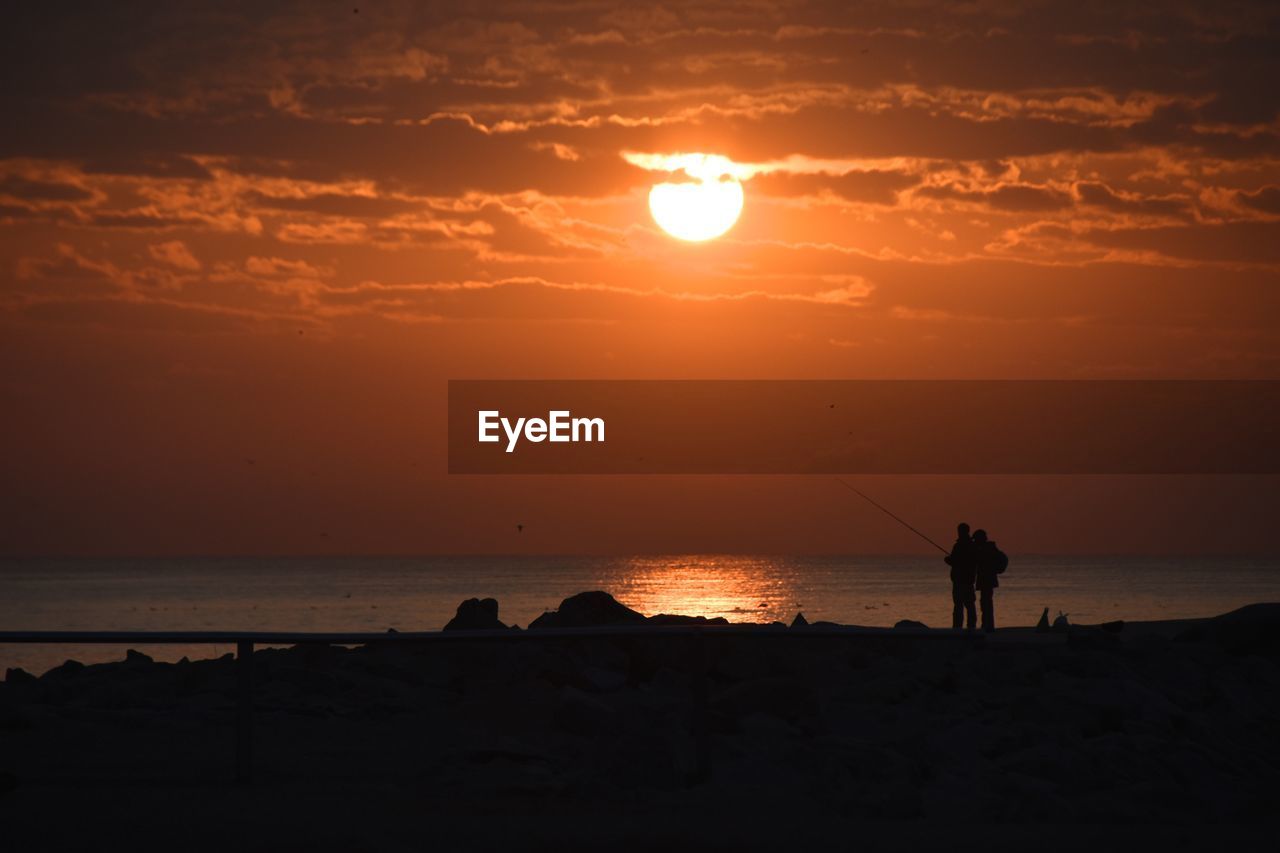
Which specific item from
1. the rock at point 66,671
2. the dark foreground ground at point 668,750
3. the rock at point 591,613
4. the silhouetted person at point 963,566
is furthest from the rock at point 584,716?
the silhouetted person at point 963,566

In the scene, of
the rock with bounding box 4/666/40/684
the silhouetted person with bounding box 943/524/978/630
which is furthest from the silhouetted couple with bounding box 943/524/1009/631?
the rock with bounding box 4/666/40/684

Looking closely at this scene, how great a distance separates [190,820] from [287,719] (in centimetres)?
302

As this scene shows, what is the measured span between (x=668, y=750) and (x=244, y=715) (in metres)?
2.27

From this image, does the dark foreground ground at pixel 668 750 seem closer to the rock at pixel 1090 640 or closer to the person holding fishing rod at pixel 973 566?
the rock at pixel 1090 640

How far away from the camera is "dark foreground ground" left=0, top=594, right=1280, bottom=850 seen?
7273 millimetres

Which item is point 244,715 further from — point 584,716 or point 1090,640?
point 1090,640

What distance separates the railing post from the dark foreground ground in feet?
0.41

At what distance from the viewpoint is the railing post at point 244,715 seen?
8.29 m

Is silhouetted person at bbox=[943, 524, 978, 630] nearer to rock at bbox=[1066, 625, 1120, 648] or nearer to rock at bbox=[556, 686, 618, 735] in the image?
rock at bbox=[1066, 625, 1120, 648]

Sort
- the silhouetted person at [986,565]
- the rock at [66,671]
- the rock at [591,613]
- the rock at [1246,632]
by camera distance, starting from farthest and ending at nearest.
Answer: the silhouetted person at [986,565] → the rock at [591,613] → the rock at [66,671] → the rock at [1246,632]

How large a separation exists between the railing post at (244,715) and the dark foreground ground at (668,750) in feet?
0.41

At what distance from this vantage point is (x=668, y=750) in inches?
329

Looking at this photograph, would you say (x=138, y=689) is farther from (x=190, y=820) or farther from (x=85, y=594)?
(x=85, y=594)

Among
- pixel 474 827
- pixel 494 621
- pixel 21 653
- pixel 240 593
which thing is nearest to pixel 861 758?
pixel 474 827
